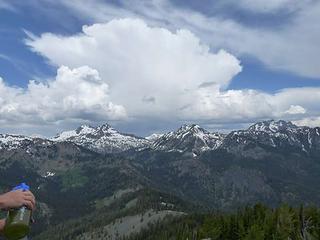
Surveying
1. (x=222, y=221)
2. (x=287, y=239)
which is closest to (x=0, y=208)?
(x=287, y=239)

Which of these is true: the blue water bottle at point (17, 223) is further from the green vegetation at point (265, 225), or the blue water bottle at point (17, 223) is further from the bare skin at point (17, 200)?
the green vegetation at point (265, 225)

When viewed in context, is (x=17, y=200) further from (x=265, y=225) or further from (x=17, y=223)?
(x=265, y=225)

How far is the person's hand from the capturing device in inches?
352

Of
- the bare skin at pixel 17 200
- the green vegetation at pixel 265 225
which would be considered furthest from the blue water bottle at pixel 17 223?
the green vegetation at pixel 265 225

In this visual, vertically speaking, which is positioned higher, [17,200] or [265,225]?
[17,200]

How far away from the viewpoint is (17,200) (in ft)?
29.8

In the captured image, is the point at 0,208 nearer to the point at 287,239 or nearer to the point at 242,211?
the point at 287,239

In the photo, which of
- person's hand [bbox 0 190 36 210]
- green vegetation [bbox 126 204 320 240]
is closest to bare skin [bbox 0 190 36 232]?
person's hand [bbox 0 190 36 210]

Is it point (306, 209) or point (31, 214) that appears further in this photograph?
point (306, 209)

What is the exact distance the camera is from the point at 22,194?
358 inches

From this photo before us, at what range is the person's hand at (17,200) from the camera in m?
8.95

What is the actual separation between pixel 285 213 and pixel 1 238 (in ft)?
509

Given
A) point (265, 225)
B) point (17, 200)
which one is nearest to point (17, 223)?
point (17, 200)

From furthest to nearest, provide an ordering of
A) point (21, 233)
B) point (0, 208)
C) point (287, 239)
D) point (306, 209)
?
1. point (306, 209)
2. point (287, 239)
3. point (0, 208)
4. point (21, 233)
